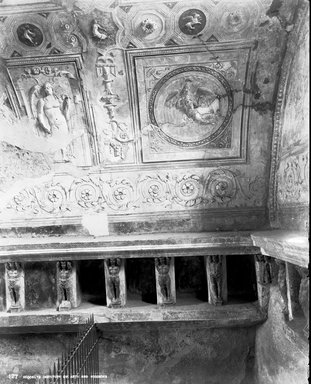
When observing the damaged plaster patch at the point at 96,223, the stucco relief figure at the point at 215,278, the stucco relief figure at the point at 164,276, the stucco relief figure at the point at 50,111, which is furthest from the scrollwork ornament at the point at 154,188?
the stucco relief figure at the point at 50,111

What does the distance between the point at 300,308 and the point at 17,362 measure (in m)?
4.06

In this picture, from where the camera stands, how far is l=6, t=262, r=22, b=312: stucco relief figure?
601 cm

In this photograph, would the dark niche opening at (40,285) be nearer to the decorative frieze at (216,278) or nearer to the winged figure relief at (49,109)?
the winged figure relief at (49,109)

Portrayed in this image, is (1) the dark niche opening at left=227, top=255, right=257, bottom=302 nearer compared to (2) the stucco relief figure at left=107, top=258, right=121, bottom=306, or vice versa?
(2) the stucco relief figure at left=107, top=258, right=121, bottom=306

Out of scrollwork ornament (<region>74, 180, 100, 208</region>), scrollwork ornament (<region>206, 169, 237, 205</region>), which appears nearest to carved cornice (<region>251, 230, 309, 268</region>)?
scrollwork ornament (<region>206, 169, 237, 205</region>)

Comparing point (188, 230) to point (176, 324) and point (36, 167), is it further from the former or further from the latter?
point (36, 167)

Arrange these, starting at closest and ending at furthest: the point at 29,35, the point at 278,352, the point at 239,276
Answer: the point at 29,35, the point at 278,352, the point at 239,276

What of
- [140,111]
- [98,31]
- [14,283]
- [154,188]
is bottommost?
[14,283]

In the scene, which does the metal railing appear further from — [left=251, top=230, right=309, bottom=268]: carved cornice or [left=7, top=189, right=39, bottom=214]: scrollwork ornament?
[left=251, top=230, right=309, bottom=268]: carved cornice

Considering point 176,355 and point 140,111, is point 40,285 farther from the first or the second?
point 140,111

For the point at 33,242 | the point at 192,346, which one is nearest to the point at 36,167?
the point at 33,242

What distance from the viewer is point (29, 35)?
5207mm

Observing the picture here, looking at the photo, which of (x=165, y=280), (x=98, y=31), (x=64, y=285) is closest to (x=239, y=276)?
(x=165, y=280)

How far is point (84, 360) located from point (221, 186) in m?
2.97
